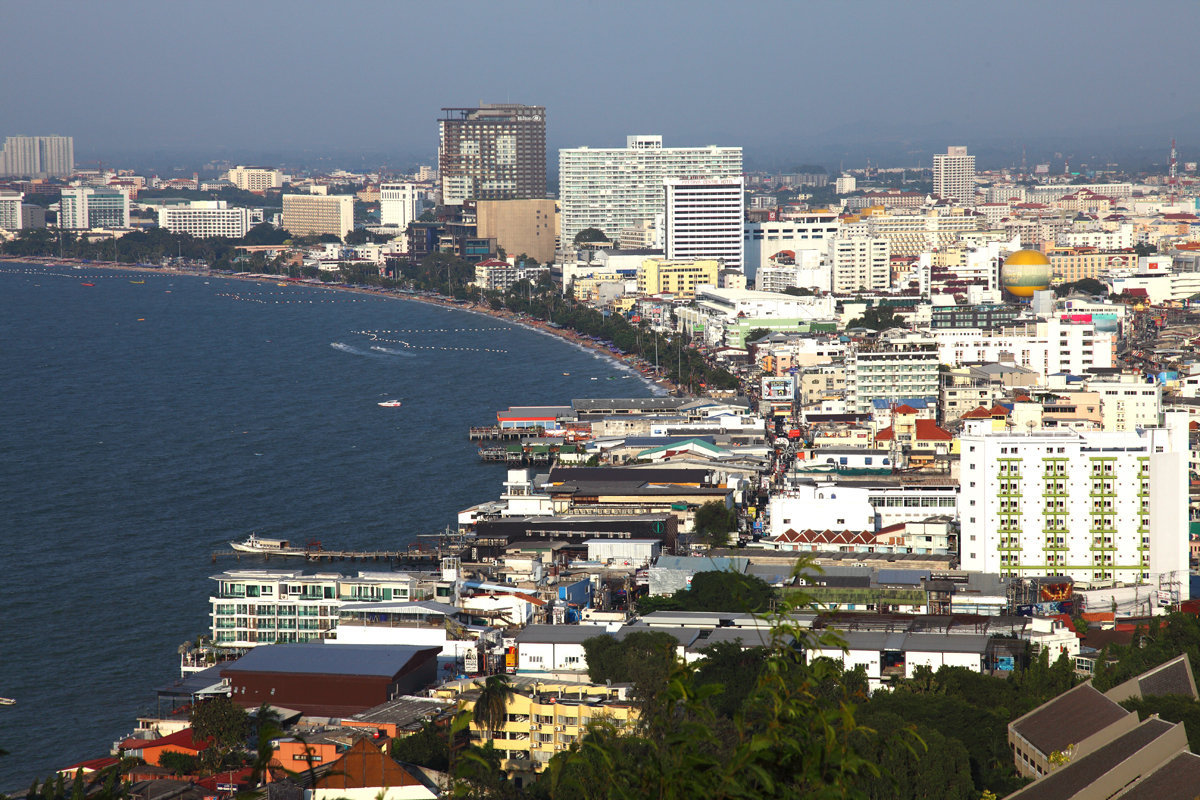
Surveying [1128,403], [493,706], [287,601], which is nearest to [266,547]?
[287,601]

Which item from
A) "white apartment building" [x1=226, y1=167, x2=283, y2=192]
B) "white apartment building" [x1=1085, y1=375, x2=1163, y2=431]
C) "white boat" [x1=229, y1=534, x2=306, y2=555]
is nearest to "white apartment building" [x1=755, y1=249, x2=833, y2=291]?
"white apartment building" [x1=1085, y1=375, x2=1163, y2=431]

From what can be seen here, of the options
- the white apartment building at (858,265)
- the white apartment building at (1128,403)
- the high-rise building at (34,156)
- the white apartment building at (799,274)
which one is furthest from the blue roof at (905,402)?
the high-rise building at (34,156)

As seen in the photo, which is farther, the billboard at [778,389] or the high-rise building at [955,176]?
the high-rise building at [955,176]

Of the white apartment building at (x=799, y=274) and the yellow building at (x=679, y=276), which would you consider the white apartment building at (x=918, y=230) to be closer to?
the white apartment building at (x=799, y=274)

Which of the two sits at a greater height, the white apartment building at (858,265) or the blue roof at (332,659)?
the white apartment building at (858,265)

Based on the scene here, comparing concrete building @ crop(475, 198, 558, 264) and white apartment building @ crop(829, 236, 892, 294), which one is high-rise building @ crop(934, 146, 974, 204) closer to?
concrete building @ crop(475, 198, 558, 264)

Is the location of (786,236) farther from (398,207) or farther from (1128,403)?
(1128,403)

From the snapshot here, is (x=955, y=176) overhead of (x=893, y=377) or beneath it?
overhead
